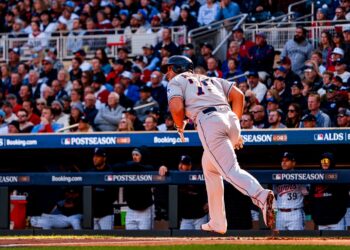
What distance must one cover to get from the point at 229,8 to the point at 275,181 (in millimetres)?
6713

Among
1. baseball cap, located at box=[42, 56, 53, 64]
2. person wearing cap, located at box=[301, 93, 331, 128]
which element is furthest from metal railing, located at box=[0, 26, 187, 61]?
person wearing cap, located at box=[301, 93, 331, 128]

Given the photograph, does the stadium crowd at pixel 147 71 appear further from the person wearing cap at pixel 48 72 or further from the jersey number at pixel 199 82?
the jersey number at pixel 199 82

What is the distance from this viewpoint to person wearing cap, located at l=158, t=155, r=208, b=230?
1386 cm

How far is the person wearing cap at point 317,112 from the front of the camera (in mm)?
14500

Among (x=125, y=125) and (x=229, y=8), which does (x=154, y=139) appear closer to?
(x=125, y=125)

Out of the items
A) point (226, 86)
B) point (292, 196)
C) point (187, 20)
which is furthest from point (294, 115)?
point (187, 20)

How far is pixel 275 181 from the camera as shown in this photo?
13.7 metres

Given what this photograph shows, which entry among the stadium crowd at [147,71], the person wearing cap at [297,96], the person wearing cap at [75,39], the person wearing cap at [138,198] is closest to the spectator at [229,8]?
the stadium crowd at [147,71]

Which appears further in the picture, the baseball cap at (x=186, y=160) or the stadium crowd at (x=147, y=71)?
the stadium crowd at (x=147, y=71)

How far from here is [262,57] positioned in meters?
17.3

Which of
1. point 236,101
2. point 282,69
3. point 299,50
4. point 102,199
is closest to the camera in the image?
point 236,101

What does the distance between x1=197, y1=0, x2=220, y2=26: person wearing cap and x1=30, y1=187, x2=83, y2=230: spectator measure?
21.1 ft

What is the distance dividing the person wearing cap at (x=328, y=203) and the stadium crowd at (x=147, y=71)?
1030mm

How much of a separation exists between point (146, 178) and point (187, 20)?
21.0 ft
